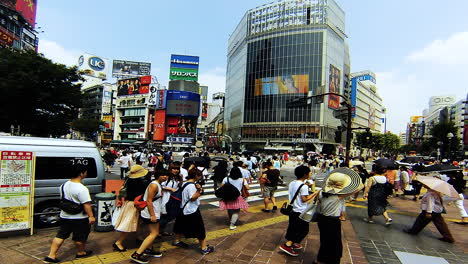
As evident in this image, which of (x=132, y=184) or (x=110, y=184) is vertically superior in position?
(x=132, y=184)

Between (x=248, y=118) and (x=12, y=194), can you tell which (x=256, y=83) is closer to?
(x=248, y=118)

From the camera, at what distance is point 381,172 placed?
7.04 metres

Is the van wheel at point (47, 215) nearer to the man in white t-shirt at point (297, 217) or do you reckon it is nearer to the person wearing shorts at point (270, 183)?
the man in white t-shirt at point (297, 217)

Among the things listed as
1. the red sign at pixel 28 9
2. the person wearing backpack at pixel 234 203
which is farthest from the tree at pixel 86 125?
the person wearing backpack at pixel 234 203

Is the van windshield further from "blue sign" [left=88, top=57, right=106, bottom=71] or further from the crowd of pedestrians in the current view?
"blue sign" [left=88, top=57, right=106, bottom=71]

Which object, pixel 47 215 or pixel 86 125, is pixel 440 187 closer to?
pixel 47 215

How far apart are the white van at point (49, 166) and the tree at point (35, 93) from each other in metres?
13.3

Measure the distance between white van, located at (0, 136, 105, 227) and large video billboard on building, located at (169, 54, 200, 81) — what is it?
77977 millimetres

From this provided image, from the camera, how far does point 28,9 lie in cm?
4244

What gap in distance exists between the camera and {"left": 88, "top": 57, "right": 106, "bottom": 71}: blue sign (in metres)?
88.9

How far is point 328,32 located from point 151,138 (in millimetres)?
54719

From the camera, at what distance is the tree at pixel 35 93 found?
1590 centimetres

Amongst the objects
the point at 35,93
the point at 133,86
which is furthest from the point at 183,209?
the point at 133,86

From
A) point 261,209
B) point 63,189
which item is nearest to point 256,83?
point 261,209
